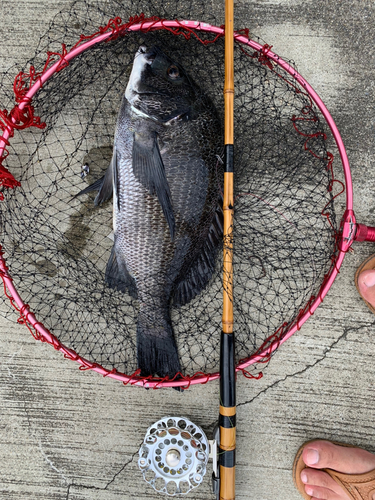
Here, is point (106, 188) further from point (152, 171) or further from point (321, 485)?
point (321, 485)

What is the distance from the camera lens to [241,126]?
221cm

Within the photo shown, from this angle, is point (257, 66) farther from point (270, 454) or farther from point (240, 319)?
point (270, 454)

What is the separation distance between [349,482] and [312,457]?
34 centimetres

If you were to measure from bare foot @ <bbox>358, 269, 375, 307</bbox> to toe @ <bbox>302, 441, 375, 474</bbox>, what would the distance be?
93 centimetres

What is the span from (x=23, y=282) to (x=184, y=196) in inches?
47.4

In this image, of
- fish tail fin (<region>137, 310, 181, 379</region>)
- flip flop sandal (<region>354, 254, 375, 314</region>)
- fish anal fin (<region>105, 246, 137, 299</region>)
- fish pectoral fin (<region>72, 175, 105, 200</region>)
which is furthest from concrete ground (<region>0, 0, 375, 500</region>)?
fish pectoral fin (<region>72, 175, 105, 200</region>)

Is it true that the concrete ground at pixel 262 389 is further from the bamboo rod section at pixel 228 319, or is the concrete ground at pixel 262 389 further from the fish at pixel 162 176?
the fish at pixel 162 176

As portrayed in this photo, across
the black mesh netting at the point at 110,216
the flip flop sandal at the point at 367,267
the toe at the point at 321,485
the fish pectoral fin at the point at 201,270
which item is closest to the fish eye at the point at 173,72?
the black mesh netting at the point at 110,216

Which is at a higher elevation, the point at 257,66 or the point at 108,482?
the point at 257,66

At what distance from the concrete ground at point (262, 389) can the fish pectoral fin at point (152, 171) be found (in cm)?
112

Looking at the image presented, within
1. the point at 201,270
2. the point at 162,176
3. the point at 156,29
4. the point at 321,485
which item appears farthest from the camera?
the point at 321,485

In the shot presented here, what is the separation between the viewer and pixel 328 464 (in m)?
2.21

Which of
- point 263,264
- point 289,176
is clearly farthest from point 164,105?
point 263,264

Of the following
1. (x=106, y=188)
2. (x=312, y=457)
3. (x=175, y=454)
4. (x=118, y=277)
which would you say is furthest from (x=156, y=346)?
(x=312, y=457)
